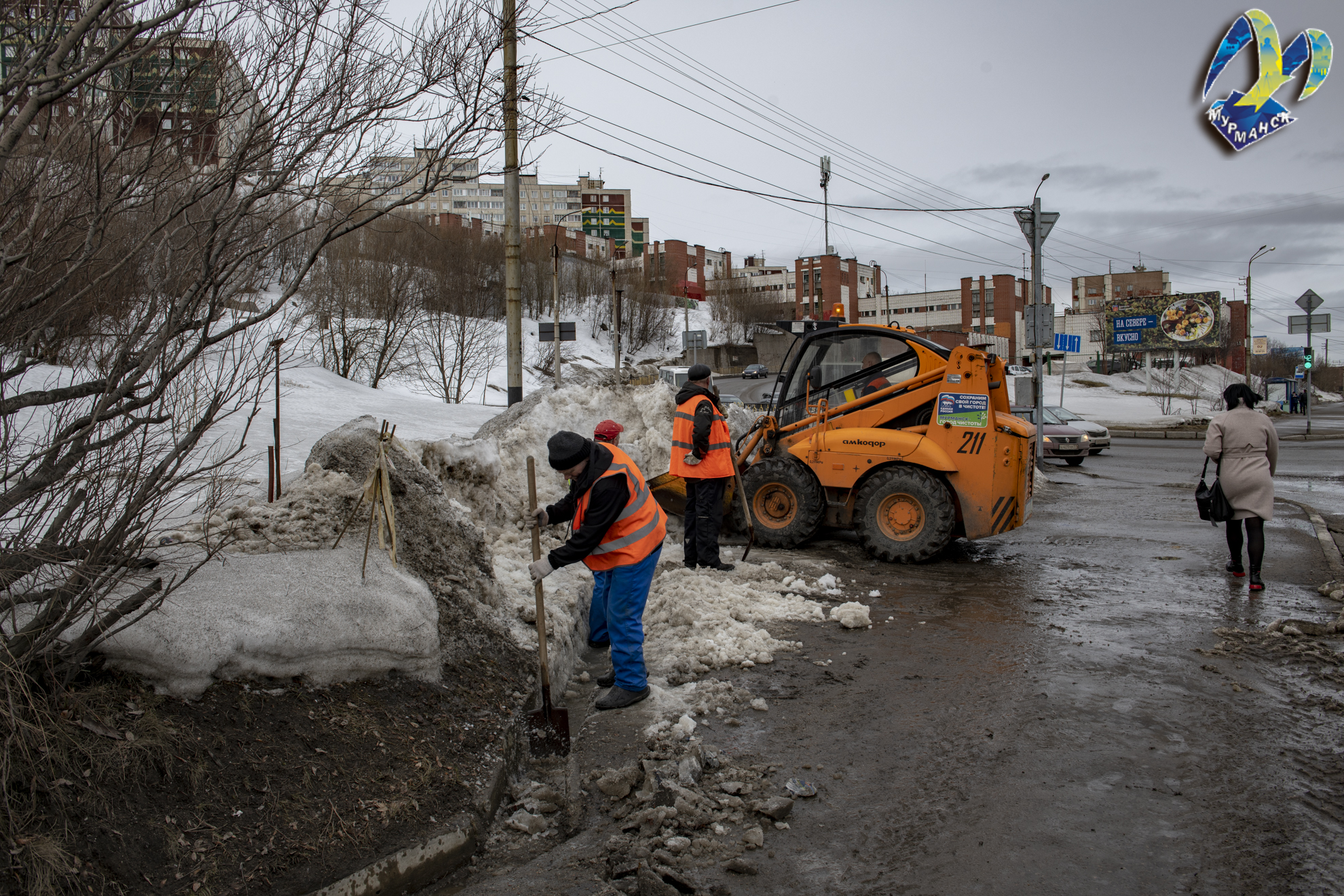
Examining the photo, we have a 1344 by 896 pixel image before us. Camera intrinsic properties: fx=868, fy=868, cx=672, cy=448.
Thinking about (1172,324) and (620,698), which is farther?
(1172,324)

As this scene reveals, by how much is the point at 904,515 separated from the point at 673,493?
2343mm

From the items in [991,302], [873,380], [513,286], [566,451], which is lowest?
[566,451]

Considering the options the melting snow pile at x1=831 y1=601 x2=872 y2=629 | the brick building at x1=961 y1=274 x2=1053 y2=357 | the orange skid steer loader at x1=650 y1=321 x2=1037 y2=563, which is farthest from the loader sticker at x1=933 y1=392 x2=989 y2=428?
the brick building at x1=961 y1=274 x2=1053 y2=357

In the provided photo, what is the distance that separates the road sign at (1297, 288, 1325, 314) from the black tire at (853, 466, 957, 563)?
66.4ft

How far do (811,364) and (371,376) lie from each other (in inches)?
561

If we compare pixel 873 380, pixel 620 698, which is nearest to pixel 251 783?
pixel 620 698

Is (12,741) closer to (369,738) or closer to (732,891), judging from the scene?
(369,738)

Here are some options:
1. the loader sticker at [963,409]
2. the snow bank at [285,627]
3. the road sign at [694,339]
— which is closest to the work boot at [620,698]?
the snow bank at [285,627]

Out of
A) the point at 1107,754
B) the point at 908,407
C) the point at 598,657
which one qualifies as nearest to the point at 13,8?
the point at 598,657

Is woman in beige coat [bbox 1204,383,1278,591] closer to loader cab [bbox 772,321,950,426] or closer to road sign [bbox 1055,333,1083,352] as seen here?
loader cab [bbox 772,321,950,426]

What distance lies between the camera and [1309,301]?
2261cm

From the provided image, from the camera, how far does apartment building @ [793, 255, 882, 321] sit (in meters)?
71.2

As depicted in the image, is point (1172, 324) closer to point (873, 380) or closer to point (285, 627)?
point (873, 380)

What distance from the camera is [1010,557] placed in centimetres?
877
